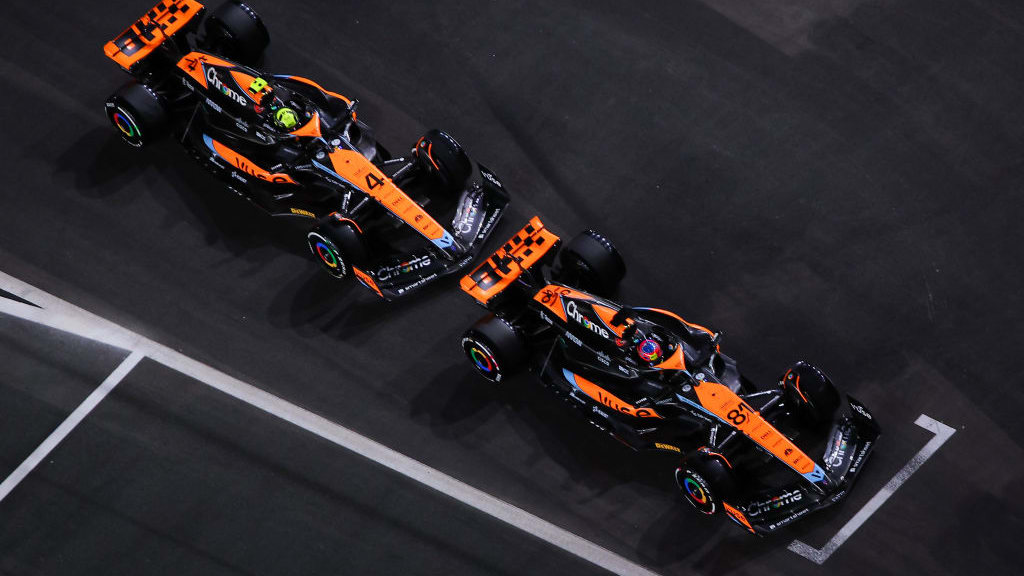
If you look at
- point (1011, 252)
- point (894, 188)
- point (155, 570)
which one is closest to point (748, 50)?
point (894, 188)

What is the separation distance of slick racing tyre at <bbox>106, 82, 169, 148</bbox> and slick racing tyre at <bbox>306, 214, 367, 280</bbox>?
2790 millimetres

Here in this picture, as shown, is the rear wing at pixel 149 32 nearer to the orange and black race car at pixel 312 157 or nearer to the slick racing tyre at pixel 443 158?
the orange and black race car at pixel 312 157

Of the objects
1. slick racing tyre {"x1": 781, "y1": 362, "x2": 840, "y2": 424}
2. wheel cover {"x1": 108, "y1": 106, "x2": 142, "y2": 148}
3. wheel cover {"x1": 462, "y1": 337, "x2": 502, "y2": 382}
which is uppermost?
slick racing tyre {"x1": 781, "y1": 362, "x2": 840, "y2": 424}

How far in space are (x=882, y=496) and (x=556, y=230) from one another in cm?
537

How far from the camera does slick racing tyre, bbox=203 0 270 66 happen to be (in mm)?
20688

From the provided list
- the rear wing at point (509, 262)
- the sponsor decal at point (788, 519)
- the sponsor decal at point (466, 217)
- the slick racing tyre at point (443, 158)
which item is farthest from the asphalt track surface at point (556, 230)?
the rear wing at point (509, 262)

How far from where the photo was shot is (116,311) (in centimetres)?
1947

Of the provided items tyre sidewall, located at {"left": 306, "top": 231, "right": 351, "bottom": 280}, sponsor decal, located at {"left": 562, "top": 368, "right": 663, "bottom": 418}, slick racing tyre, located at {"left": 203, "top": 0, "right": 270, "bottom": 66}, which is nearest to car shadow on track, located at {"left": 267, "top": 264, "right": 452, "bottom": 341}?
tyre sidewall, located at {"left": 306, "top": 231, "right": 351, "bottom": 280}

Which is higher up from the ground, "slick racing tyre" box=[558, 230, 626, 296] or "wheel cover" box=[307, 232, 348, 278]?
"slick racing tyre" box=[558, 230, 626, 296]

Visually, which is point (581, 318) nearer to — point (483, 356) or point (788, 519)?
point (483, 356)

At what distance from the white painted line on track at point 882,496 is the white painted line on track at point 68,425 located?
8.48m

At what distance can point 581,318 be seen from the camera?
707 inches

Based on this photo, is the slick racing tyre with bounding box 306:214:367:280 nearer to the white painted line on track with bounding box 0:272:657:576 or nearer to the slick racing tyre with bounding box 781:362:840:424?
the white painted line on track with bounding box 0:272:657:576

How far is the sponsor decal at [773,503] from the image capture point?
17453mm
